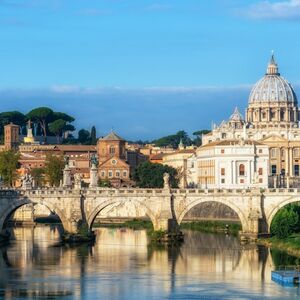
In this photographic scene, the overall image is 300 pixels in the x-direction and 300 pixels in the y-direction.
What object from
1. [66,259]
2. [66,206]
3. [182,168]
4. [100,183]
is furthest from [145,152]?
[66,259]

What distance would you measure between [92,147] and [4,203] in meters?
68.9

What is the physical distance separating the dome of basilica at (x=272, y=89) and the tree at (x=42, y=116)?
25234 millimetres

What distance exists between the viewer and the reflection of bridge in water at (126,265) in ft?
193

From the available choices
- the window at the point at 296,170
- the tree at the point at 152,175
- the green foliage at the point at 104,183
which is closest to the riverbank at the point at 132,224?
the green foliage at the point at 104,183

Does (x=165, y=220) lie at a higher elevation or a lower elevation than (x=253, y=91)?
lower

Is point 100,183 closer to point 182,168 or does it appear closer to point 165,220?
point 182,168

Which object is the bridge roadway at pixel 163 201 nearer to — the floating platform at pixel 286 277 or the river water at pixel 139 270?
the river water at pixel 139 270

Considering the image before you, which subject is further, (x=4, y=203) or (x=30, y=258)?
(x=4, y=203)

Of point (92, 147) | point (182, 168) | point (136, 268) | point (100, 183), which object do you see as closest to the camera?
point (136, 268)

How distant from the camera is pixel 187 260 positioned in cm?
6775

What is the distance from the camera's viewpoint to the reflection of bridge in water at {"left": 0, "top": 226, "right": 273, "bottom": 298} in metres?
58.8

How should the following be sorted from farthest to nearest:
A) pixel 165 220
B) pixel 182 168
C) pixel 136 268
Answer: pixel 182 168, pixel 165 220, pixel 136 268

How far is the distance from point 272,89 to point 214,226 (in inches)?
2911

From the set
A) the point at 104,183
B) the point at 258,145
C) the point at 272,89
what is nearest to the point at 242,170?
the point at 258,145
